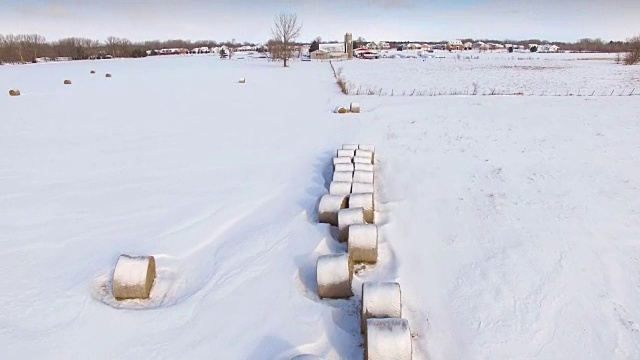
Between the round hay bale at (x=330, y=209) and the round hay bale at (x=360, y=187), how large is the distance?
0.30 metres

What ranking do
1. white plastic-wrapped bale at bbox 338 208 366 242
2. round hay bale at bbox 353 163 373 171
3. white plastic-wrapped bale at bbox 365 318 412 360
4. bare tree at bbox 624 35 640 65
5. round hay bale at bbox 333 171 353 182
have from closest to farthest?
white plastic-wrapped bale at bbox 365 318 412 360 → white plastic-wrapped bale at bbox 338 208 366 242 → round hay bale at bbox 333 171 353 182 → round hay bale at bbox 353 163 373 171 → bare tree at bbox 624 35 640 65

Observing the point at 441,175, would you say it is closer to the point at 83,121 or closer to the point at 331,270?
the point at 331,270

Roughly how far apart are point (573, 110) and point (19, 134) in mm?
13232

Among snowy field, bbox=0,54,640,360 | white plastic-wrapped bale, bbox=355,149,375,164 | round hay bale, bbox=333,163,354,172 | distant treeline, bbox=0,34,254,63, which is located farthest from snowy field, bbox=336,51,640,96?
distant treeline, bbox=0,34,254,63

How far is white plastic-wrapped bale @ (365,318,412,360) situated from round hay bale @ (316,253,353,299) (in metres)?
0.71

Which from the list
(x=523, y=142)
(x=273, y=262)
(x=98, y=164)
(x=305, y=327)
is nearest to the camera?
(x=305, y=327)

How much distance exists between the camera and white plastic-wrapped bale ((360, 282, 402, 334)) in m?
2.96

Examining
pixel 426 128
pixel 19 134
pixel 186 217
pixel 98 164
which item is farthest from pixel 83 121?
pixel 426 128

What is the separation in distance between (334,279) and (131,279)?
5.68ft

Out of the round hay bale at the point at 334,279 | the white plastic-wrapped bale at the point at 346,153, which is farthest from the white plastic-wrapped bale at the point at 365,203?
the white plastic-wrapped bale at the point at 346,153

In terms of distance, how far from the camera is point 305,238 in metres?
4.46

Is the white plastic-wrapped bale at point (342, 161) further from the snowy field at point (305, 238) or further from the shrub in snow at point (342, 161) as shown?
the snowy field at point (305, 238)

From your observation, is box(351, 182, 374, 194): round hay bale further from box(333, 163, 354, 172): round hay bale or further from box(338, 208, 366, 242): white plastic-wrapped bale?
box(338, 208, 366, 242): white plastic-wrapped bale

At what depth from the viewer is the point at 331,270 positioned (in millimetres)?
3420
